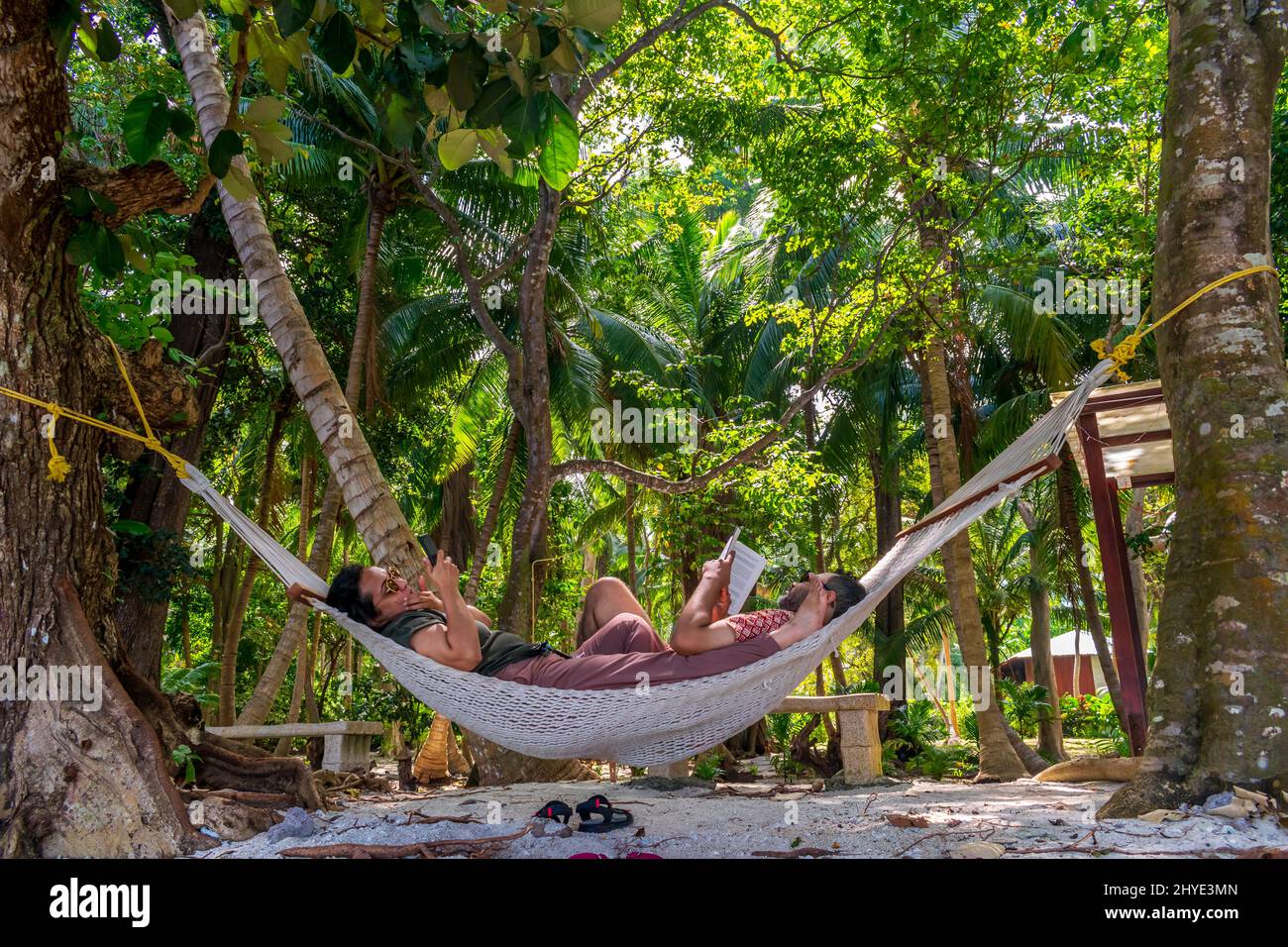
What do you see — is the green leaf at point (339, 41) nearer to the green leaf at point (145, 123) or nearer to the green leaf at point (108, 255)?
A: the green leaf at point (145, 123)

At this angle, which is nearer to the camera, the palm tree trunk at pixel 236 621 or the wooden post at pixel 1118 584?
the wooden post at pixel 1118 584

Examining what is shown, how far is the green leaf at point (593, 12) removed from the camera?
2082 millimetres

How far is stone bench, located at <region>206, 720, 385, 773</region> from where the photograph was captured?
6.29 meters

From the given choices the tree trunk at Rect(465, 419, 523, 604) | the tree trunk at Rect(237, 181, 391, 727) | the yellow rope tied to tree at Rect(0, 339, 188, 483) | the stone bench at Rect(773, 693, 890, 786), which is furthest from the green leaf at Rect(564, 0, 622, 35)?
the tree trunk at Rect(237, 181, 391, 727)

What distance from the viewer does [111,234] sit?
3172 mm

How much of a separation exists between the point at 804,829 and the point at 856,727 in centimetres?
250

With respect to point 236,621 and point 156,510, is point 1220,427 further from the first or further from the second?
point 236,621

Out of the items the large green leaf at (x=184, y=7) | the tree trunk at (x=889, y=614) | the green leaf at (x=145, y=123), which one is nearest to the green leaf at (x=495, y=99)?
the large green leaf at (x=184, y=7)

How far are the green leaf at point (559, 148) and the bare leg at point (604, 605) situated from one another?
1617 mm

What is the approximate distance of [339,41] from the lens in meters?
2.39
